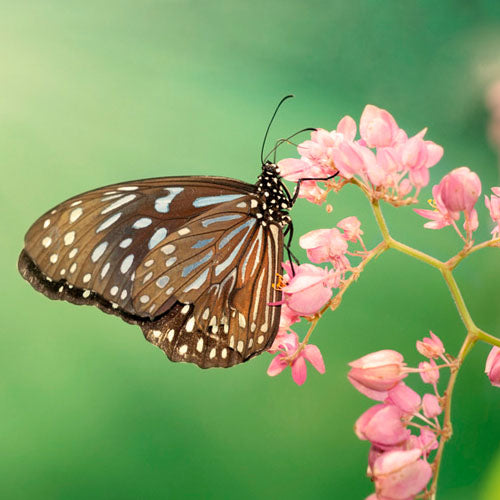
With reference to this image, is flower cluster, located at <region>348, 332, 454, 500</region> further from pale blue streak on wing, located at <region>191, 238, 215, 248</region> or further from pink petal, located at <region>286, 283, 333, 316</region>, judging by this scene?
pale blue streak on wing, located at <region>191, 238, 215, 248</region>

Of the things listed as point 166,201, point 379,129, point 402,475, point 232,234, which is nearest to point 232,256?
point 232,234

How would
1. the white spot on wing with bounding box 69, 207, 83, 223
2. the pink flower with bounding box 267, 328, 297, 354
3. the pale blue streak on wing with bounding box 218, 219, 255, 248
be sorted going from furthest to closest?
1. the pale blue streak on wing with bounding box 218, 219, 255, 248
2. the white spot on wing with bounding box 69, 207, 83, 223
3. the pink flower with bounding box 267, 328, 297, 354

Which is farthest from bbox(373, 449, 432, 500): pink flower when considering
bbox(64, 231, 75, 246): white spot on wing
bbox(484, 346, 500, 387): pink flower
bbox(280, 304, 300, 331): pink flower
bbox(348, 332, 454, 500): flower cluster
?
bbox(64, 231, 75, 246): white spot on wing

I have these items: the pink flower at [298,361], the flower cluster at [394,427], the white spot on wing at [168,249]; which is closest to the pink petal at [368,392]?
the flower cluster at [394,427]

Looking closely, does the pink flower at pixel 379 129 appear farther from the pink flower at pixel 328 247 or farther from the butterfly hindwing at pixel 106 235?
the butterfly hindwing at pixel 106 235

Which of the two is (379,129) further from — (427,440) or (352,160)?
(427,440)

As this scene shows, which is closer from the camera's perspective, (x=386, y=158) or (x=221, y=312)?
(x=386, y=158)

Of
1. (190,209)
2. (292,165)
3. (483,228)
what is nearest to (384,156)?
(292,165)
